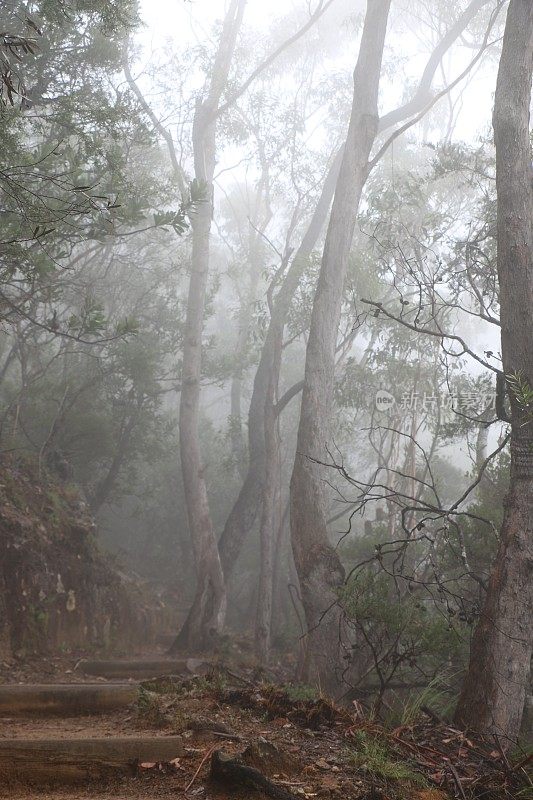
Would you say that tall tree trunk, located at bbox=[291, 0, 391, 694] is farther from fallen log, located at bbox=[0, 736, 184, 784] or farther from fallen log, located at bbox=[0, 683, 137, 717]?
fallen log, located at bbox=[0, 736, 184, 784]

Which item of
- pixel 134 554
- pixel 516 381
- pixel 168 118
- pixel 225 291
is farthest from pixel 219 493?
pixel 225 291

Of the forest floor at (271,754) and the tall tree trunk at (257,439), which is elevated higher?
the tall tree trunk at (257,439)

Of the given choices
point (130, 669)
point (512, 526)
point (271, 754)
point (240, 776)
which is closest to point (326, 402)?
point (130, 669)

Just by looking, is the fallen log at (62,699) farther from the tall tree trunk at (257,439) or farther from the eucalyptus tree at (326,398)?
the tall tree trunk at (257,439)

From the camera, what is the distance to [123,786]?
10.2 ft

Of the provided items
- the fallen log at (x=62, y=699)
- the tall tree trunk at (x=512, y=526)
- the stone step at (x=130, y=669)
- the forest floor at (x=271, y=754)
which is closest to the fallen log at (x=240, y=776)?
the forest floor at (x=271, y=754)

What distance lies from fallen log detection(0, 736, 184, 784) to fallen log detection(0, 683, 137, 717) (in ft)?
4.57

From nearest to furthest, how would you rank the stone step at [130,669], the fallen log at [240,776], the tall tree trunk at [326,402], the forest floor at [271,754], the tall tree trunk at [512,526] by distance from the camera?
the fallen log at [240,776]
the forest floor at [271,754]
the tall tree trunk at [512,526]
the tall tree trunk at [326,402]
the stone step at [130,669]

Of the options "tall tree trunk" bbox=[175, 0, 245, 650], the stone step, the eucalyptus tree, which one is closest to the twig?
the eucalyptus tree

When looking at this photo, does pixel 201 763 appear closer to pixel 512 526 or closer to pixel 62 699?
pixel 62 699

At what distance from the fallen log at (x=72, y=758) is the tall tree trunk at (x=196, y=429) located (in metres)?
7.93

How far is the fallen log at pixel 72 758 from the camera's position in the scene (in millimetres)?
3129

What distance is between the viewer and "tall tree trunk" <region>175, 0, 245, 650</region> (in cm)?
1125

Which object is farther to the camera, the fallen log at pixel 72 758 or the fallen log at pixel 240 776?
the fallen log at pixel 72 758
